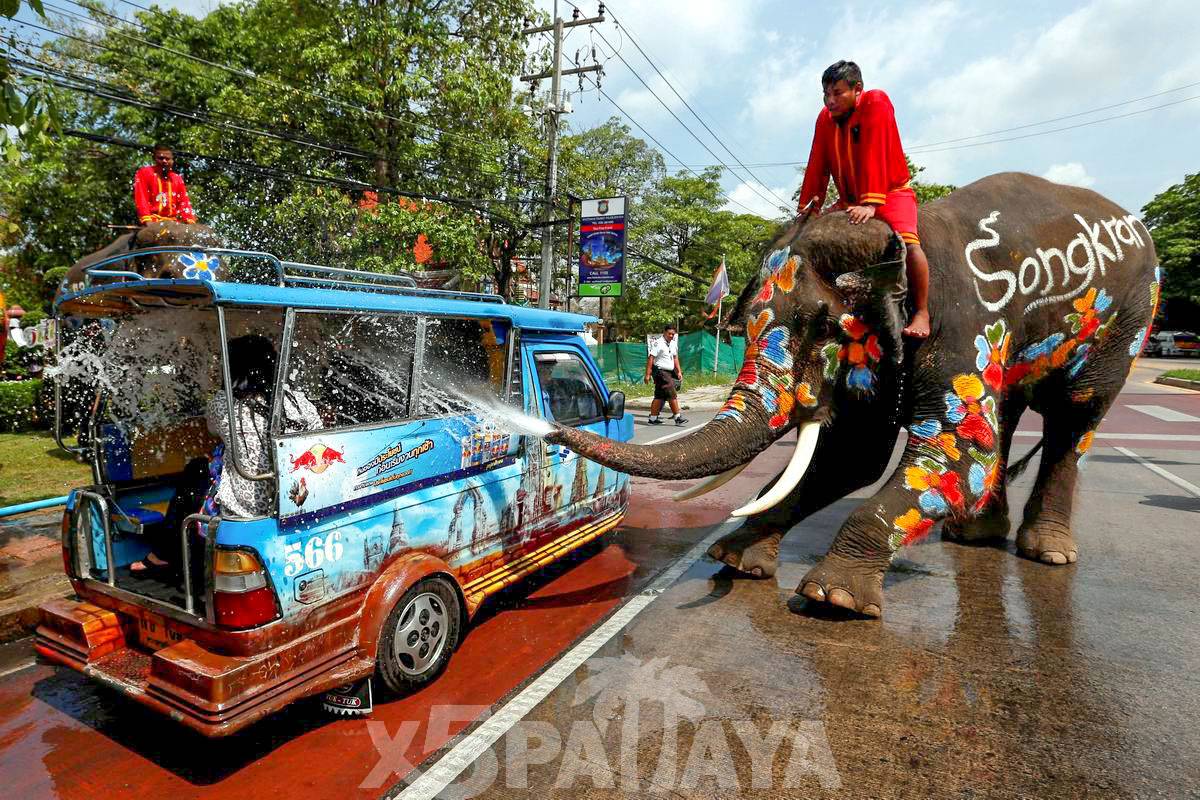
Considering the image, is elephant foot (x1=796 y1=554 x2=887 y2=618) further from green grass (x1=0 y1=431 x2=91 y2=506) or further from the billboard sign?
the billboard sign

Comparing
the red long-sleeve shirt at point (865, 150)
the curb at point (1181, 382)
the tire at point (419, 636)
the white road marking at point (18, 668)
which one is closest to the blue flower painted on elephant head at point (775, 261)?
the red long-sleeve shirt at point (865, 150)

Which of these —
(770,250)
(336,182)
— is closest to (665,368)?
(336,182)

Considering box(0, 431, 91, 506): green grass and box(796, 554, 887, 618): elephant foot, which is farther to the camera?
box(0, 431, 91, 506): green grass

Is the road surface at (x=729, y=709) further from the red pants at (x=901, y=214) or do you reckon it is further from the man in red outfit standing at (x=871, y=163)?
the red pants at (x=901, y=214)

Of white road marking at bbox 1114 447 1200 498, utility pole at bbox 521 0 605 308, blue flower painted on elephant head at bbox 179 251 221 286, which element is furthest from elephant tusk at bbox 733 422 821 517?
utility pole at bbox 521 0 605 308

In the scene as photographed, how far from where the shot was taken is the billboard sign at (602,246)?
19.2 metres

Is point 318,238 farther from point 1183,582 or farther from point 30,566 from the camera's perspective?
point 1183,582

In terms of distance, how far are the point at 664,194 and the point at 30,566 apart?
32.9 meters

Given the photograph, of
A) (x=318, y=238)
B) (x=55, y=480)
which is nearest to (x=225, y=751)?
(x=55, y=480)

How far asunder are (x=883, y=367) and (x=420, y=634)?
3.25 meters

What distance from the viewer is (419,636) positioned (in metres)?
3.44

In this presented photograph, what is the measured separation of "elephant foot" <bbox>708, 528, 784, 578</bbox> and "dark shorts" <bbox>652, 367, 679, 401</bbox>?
8.91 metres

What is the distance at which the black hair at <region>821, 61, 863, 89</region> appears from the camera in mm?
4418

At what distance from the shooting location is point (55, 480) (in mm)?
7934
